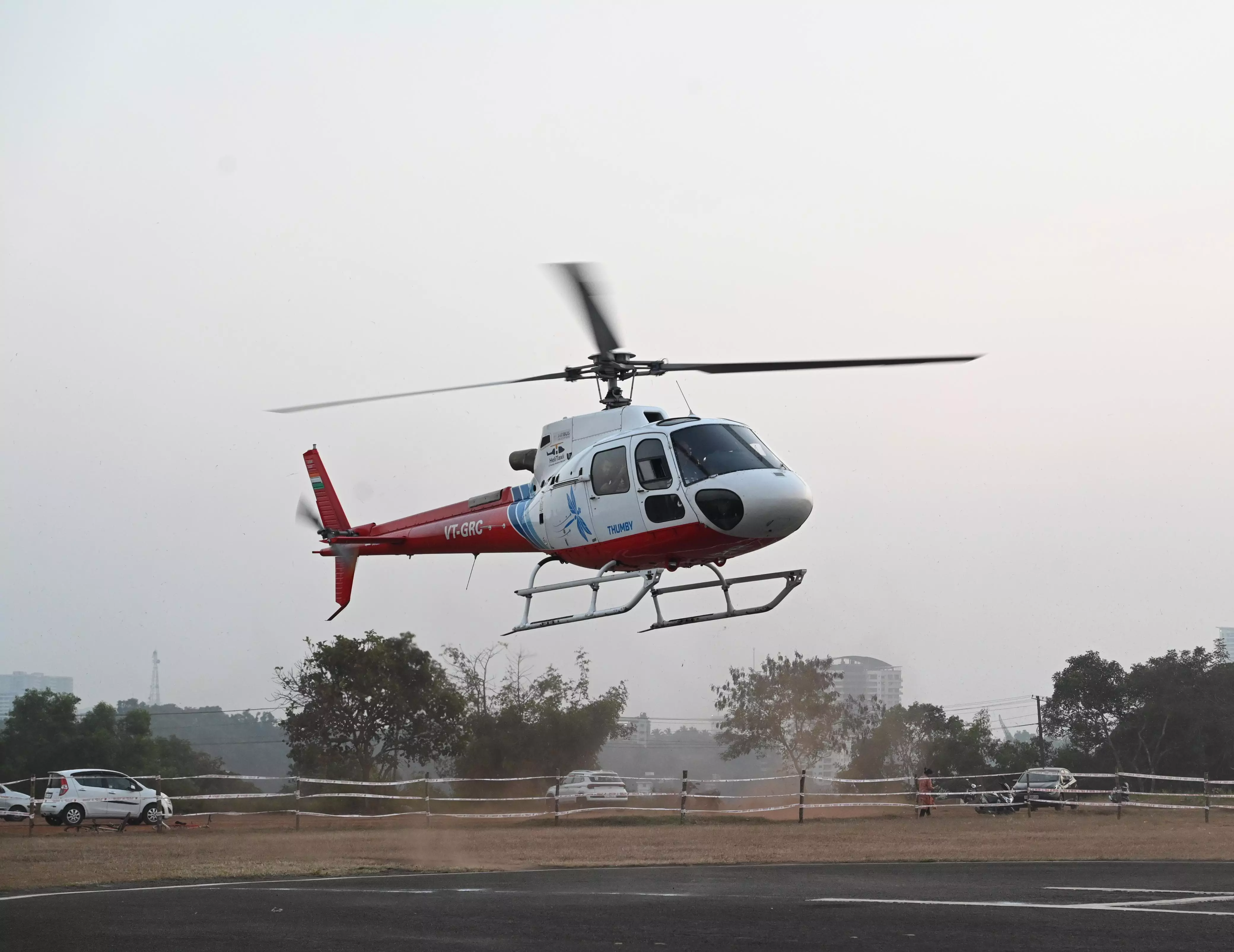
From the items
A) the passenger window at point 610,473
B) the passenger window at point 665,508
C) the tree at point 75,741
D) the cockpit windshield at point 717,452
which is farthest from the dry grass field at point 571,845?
the tree at point 75,741

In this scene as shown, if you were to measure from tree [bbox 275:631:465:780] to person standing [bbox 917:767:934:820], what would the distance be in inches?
628

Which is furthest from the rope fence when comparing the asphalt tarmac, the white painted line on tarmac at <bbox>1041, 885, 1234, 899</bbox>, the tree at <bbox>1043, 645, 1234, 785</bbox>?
the white painted line on tarmac at <bbox>1041, 885, 1234, 899</bbox>

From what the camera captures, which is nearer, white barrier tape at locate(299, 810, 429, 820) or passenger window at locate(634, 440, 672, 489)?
passenger window at locate(634, 440, 672, 489)

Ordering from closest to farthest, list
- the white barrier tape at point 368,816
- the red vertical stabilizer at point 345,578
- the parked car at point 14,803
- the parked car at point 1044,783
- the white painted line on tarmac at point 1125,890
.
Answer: the white painted line on tarmac at point 1125,890 → the red vertical stabilizer at point 345,578 → the white barrier tape at point 368,816 → the parked car at point 14,803 → the parked car at point 1044,783

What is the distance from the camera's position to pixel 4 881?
1313 cm

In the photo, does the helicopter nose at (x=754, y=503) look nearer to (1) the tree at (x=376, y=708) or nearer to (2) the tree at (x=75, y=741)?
(1) the tree at (x=376, y=708)

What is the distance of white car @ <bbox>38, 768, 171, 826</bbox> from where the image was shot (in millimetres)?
25266

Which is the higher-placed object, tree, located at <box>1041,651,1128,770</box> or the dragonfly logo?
the dragonfly logo

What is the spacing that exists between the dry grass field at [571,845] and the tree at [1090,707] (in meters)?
26.4

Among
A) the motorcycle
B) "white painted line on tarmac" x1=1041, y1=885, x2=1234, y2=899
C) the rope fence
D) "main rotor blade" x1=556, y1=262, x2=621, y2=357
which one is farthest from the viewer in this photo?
the motorcycle

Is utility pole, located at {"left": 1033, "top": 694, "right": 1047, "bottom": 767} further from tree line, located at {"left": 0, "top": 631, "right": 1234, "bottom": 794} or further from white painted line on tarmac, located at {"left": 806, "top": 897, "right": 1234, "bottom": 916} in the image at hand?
white painted line on tarmac, located at {"left": 806, "top": 897, "right": 1234, "bottom": 916}

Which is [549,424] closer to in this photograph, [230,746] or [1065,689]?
[1065,689]

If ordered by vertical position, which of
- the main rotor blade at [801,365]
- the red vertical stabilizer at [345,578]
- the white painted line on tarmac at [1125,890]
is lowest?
the white painted line on tarmac at [1125,890]

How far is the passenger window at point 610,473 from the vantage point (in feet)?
53.1
